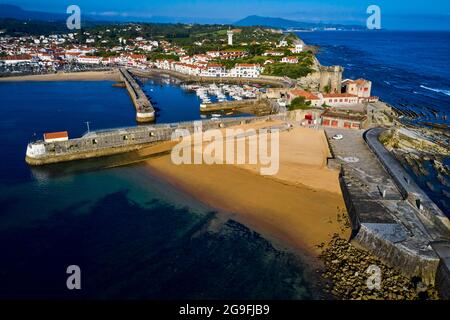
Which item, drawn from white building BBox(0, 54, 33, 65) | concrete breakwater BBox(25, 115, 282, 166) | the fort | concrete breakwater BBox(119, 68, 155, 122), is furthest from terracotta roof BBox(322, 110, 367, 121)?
white building BBox(0, 54, 33, 65)

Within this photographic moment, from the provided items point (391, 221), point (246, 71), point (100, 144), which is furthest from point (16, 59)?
point (391, 221)

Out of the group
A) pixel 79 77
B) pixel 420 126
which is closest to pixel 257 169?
pixel 420 126

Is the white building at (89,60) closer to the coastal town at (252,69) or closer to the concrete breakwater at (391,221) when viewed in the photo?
the coastal town at (252,69)

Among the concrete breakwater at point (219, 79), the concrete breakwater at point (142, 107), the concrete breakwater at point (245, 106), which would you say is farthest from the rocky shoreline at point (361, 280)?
the concrete breakwater at point (219, 79)

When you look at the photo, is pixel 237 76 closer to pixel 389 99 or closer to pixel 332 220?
pixel 389 99

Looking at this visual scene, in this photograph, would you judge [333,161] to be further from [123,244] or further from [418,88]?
[418,88]

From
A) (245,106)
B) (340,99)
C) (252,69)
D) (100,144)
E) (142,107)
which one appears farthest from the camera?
(252,69)
